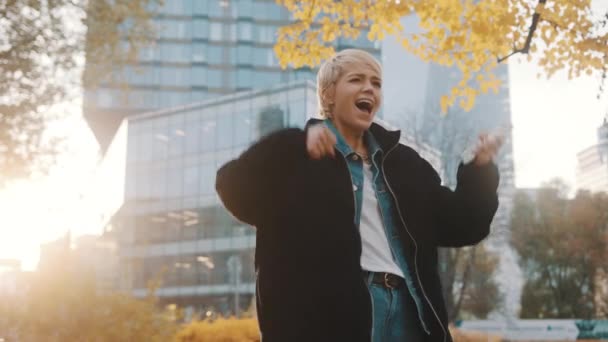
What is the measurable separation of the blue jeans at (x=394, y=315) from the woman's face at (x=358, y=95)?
60 cm

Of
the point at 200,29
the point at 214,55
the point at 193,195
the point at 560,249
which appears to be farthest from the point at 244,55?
the point at 560,249

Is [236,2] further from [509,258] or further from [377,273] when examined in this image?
[377,273]

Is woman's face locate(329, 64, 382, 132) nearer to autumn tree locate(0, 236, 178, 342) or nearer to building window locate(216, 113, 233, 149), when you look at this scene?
autumn tree locate(0, 236, 178, 342)

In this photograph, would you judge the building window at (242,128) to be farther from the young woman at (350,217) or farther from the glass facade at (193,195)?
the young woman at (350,217)

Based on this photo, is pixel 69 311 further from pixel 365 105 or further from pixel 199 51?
pixel 199 51

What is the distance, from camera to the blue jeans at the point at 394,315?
231 cm

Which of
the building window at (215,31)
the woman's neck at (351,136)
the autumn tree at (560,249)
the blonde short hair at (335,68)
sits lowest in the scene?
the autumn tree at (560,249)

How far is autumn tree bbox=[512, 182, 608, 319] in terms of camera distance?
40781 millimetres

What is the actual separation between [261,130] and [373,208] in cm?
4339

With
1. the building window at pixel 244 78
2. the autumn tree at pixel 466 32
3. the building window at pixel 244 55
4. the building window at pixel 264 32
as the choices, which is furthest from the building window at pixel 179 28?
the autumn tree at pixel 466 32

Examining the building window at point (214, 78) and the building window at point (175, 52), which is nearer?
the building window at point (214, 78)

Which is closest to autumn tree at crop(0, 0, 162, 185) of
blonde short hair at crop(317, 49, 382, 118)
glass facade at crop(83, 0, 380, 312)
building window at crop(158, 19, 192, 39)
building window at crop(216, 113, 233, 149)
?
blonde short hair at crop(317, 49, 382, 118)

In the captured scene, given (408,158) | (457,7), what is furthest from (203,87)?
(408,158)

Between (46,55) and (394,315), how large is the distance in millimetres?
12213
